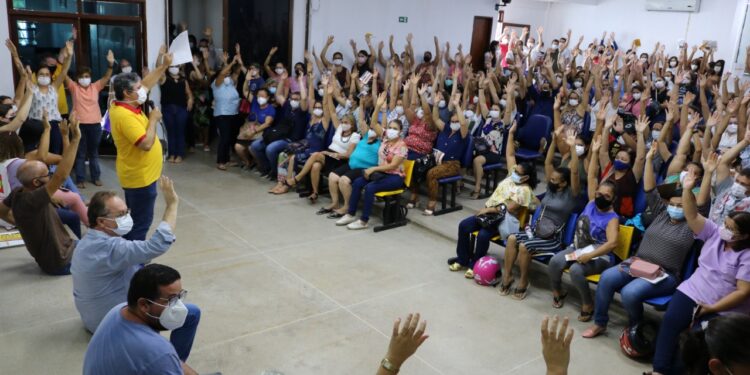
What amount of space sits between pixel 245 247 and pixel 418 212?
2283 mm

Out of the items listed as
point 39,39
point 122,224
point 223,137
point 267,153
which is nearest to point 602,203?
point 122,224

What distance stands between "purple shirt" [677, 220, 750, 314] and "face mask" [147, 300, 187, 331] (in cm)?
344

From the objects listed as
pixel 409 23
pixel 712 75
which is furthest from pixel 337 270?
pixel 409 23

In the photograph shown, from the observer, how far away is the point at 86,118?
328 inches

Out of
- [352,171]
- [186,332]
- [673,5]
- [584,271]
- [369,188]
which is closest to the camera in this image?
[186,332]

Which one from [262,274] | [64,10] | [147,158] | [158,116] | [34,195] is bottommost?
[262,274]

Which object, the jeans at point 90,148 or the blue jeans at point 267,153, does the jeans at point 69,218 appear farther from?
the blue jeans at point 267,153

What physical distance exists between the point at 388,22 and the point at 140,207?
8535 mm

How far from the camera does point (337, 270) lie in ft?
20.0

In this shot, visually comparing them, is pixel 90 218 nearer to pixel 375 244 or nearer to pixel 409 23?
pixel 375 244

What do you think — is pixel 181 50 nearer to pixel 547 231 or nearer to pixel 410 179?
pixel 410 179

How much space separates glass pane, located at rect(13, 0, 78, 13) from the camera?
8.68m

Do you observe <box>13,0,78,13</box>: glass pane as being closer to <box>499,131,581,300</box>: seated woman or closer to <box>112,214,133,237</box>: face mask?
<box>112,214,133,237</box>: face mask

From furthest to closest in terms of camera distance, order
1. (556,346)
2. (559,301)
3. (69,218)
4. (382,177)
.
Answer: (382,177) < (69,218) < (559,301) < (556,346)
